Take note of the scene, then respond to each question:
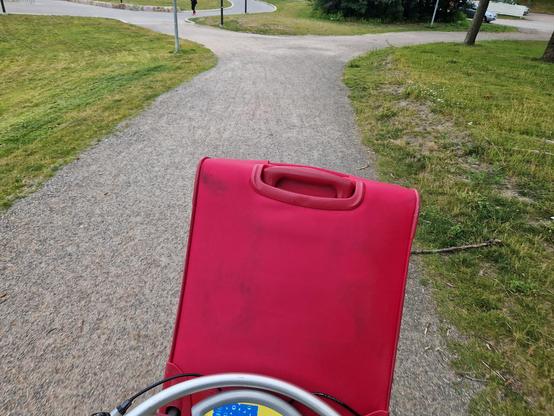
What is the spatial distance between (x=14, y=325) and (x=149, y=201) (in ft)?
5.31

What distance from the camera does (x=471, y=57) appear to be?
11016 mm

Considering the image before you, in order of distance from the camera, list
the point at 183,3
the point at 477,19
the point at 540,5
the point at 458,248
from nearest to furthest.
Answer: the point at 458,248 < the point at 477,19 < the point at 183,3 < the point at 540,5

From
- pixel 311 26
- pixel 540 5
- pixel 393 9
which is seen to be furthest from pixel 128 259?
pixel 540 5

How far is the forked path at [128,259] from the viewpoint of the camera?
210 centimetres

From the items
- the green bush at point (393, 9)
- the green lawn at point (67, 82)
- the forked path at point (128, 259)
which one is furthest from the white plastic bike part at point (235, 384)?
the green bush at point (393, 9)

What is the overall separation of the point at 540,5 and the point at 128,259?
5012 centimetres

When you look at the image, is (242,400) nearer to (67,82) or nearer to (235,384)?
(235,384)

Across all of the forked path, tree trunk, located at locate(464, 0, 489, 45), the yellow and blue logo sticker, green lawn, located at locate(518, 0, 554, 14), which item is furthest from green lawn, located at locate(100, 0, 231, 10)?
green lawn, located at locate(518, 0, 554, 14)

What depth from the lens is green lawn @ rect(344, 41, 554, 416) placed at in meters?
2.25

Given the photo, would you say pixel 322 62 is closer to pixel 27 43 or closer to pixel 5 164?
pixel 5 164

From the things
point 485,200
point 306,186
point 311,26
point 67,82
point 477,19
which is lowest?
point 67,82

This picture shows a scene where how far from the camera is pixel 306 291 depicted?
1402 mm

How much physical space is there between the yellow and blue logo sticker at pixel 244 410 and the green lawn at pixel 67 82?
3357 mm

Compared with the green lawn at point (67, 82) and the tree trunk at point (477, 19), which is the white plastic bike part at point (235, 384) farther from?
the tree trunk at point (477, 19)
